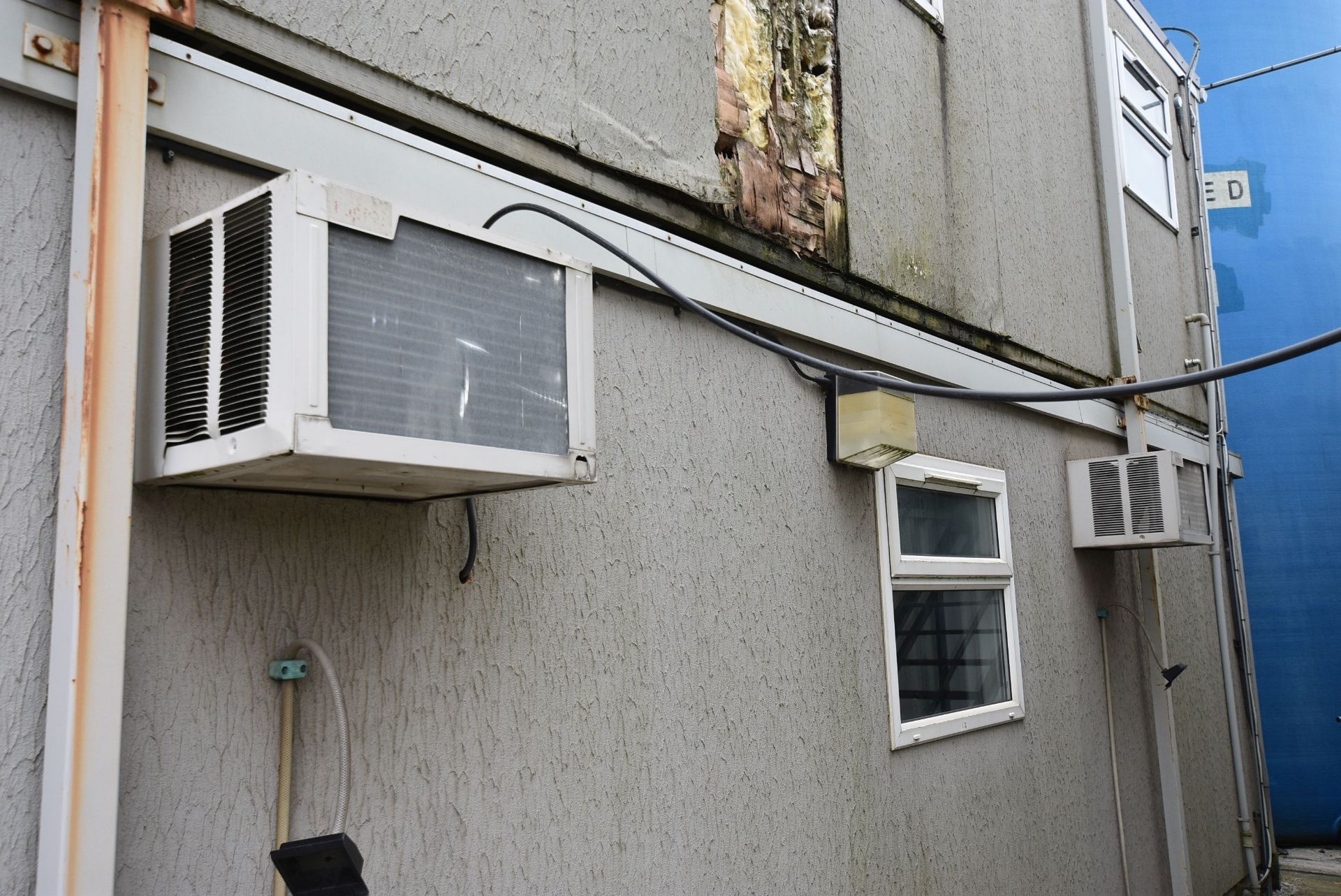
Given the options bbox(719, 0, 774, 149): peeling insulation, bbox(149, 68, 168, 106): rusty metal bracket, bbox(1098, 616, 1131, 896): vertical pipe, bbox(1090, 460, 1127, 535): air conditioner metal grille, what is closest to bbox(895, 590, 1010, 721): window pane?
bbox(1090, 460, 1127, 535): air conditioner metal grille

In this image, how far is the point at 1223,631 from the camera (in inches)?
291

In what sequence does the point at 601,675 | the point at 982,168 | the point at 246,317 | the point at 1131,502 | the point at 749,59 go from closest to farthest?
the point at 246,317, the point at 601,675, the point at 749,59, the point at 982,168, the point at 1131,502

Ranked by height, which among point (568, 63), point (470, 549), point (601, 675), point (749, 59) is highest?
point (749, 59)

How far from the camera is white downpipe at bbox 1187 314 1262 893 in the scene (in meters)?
7.14

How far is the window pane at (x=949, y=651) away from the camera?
4.09 metres

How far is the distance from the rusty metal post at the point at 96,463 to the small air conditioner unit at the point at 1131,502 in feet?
15.9

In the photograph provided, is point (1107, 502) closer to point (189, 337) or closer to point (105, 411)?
point (189, 337)

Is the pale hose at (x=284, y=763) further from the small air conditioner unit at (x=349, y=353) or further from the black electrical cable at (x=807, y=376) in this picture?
the black electrical cable at (x=807, y=376)

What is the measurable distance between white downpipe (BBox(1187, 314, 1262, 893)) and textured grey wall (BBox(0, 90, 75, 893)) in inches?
264

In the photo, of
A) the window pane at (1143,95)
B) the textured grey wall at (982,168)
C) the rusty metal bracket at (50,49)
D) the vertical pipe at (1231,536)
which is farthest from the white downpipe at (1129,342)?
the rusty metal bracket at (50,49)

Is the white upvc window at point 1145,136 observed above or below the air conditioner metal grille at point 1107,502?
above

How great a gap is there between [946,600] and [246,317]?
3.39 meters

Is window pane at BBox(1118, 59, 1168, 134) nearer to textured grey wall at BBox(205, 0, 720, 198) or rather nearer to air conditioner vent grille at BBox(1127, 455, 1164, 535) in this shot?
air conditioner vent grille at BBox(1127, 455, 1164, 535)

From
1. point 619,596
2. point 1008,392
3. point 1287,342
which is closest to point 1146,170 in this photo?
point 1287,342
